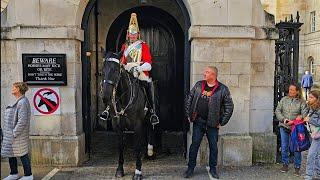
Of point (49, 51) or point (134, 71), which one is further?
point (49, 51)

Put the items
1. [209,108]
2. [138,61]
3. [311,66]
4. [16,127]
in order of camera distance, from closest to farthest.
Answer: [16,127] → [209,108] → [138,61] → [311,66]

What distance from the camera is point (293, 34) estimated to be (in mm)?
8242

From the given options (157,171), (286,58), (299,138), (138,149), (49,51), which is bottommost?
(157,171)

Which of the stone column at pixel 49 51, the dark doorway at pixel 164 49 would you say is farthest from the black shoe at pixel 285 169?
the dark doorway at pixel 164 49

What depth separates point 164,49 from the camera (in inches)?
434

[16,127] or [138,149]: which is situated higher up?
[16,127]

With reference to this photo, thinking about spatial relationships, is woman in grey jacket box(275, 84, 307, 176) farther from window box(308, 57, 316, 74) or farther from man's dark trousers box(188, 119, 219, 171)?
window box(308, 57, 316, 74)

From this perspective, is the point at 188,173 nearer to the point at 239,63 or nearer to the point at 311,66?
the point at 239,63

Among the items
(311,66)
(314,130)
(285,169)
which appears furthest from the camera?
(311,66)

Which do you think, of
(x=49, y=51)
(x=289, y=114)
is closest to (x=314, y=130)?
(x=289, y=114)

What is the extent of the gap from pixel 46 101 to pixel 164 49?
15.6ft

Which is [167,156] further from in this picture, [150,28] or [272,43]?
[150,28]

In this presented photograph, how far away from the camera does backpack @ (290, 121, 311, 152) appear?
656 centimetres

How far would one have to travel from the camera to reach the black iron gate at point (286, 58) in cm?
818
